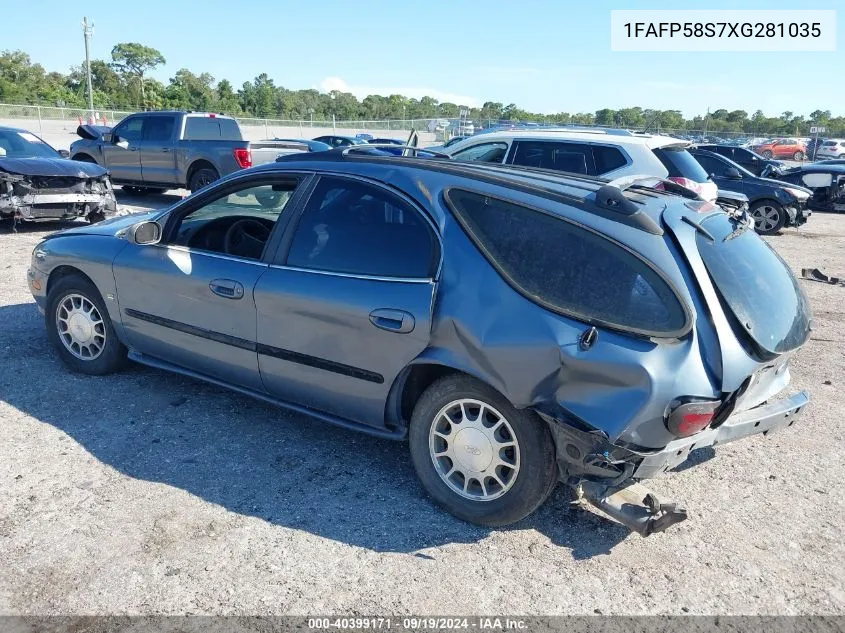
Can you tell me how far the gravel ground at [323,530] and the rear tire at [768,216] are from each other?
10.7 metres

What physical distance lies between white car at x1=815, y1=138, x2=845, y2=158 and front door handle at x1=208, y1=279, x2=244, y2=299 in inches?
1729

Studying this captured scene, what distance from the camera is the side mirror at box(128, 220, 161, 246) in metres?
4.31

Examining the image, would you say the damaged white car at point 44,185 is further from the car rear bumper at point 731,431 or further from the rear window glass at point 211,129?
the car rear bumper at point 731,431

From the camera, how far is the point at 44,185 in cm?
999

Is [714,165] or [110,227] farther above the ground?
[714,165]

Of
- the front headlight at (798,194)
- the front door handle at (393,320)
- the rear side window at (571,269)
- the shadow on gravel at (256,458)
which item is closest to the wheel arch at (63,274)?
the shadow on gravel at (256,458)

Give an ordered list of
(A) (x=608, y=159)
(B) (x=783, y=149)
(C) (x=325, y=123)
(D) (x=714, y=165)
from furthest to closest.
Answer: (C) (x=325, y=123)
(B) (x=783, y=149)
(D) (x=714, y=165)
(A) (x=608, y=159)

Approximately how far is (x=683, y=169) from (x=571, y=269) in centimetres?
698

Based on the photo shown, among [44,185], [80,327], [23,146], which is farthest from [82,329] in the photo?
[23,146]

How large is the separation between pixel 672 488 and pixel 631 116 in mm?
56369

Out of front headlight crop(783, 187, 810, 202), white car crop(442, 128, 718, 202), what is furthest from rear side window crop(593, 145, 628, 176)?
front headlight crop(783, 187, 810, 202)

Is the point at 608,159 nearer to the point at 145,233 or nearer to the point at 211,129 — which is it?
the point at 145,233

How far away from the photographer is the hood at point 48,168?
9.72m

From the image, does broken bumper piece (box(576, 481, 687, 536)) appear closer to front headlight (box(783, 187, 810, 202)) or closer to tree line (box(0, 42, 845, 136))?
front headlight (box(783, 187, 810, 202))
